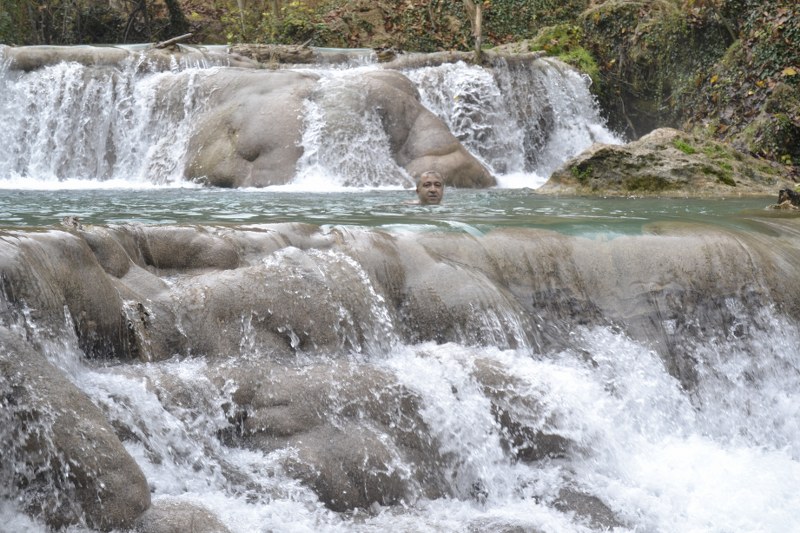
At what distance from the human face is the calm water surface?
18 cm

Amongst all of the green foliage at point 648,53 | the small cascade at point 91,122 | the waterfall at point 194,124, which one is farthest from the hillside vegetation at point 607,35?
the small cascade at point 91,122

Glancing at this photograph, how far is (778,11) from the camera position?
14.6 m

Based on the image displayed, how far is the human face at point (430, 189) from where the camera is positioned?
9.46m

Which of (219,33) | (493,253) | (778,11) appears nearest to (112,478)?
(493,253)

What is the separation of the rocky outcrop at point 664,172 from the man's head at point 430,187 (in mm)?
2423

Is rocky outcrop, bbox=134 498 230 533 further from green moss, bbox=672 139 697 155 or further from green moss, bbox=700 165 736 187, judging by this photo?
green moss, bbox=672 139 697 155

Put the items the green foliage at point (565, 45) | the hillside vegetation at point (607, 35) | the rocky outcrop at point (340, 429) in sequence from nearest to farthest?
the rocky outcrop at point (340, 429) < the hillside vegetation at point (607, 35) < the green foliage at point (565, 45)

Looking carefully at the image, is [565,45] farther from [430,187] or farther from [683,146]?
[430,187]

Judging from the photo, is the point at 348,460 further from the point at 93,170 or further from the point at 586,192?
the point at 93,170

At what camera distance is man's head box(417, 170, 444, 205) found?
946 centimetres

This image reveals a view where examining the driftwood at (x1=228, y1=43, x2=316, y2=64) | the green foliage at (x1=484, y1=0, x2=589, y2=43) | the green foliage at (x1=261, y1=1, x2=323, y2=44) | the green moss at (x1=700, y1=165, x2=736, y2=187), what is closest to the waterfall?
the driftwood at (x1=228, y1=43, x2=316, y2=64)

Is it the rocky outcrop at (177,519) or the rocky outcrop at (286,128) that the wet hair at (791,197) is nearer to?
the rocky outcrop at (286,128)

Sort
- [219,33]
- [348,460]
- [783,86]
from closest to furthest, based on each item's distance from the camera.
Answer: [348,460] → [783,86] → [219,33]

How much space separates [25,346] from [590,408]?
10.5 ft
